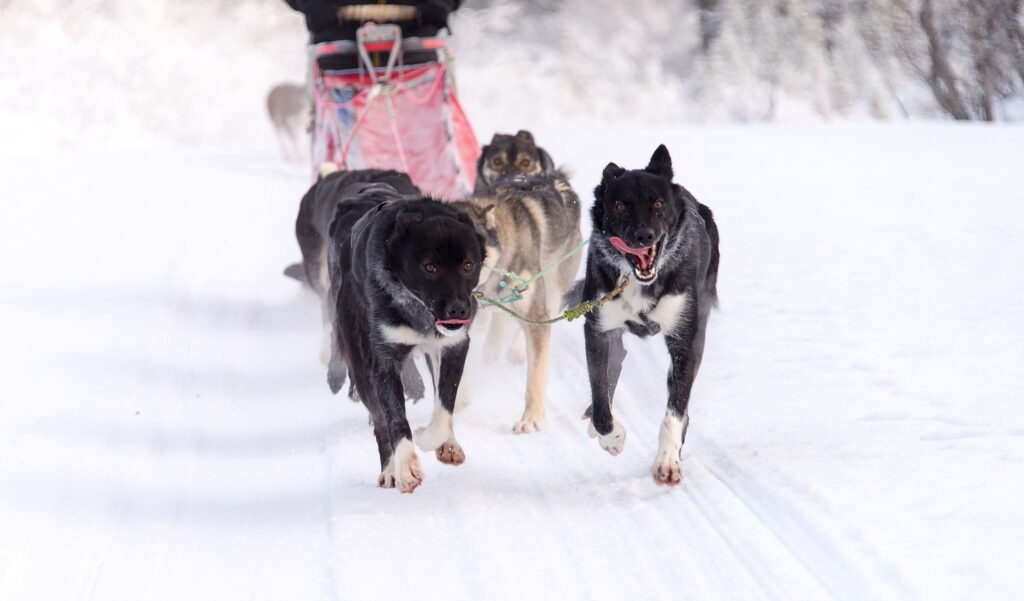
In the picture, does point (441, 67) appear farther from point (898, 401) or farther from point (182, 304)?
point (898, 401)

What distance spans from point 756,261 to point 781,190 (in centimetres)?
253

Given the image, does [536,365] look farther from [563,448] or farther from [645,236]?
[645,236]

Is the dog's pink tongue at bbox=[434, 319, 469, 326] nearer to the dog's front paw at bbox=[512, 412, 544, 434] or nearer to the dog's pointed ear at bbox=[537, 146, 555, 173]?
the dog's front paw at bbox=[512, 412, 544, 434]

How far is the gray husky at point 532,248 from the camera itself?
3943mm

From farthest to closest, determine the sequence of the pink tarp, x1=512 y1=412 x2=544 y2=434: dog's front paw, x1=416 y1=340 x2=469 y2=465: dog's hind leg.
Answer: the pink tarp < x1=512 y1=412 x2=544 y2=434: dog's front paw < x1=416 y1=340 x2=469 y2=465: dog's hind leg

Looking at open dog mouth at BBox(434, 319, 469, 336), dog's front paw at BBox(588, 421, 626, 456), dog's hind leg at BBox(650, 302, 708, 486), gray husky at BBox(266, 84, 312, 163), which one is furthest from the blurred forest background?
open dog mouth at BBox(434, 319, 469, 336)

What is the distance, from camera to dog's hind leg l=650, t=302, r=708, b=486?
125 inches

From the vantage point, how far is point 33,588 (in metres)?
2.72

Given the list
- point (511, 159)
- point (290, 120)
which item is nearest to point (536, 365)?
point (511, 159)

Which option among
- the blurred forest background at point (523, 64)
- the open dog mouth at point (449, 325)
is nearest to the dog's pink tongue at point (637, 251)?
the open dog mouth at point (449, 325)

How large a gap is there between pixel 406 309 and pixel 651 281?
70 centimetres

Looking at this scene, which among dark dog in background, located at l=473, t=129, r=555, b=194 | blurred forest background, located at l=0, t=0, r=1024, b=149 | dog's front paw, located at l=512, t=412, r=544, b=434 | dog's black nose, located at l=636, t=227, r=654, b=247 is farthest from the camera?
blurred forest background, located at l=0, t=0, r=1024, b=149

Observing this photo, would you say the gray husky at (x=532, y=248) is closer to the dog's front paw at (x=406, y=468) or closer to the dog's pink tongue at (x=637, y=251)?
the dog's pink tongue at (x=637, y=251)

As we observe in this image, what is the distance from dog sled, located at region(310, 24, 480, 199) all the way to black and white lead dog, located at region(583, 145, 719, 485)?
300cm
